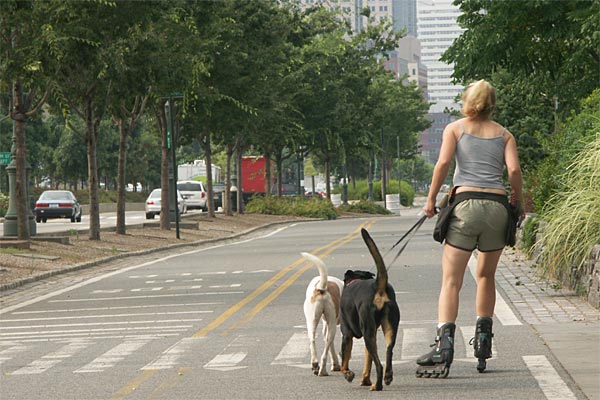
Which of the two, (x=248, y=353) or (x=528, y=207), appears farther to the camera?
(x=528, y=207)

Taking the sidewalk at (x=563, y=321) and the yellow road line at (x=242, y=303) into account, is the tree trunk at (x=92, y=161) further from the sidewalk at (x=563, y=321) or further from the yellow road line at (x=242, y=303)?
the sidewalk at (x=563, y=321)

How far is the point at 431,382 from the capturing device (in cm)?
916

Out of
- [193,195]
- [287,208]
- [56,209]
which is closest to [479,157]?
[56,209]

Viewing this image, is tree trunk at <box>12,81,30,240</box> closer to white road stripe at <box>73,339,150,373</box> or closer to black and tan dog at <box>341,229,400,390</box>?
white road stripe at <box>73,339,150,373</box>

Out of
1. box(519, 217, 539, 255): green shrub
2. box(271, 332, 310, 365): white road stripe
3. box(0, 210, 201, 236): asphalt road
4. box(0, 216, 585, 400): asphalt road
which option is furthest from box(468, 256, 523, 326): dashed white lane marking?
box(0, 210, 201, 236): asphalt road

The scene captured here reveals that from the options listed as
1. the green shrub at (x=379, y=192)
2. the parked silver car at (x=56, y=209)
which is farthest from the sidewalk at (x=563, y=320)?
the green shrub at (x=379, y=192)

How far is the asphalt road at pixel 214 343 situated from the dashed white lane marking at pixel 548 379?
1cm

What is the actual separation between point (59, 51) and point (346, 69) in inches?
Result: 1884

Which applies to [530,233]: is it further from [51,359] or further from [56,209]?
[56,209]

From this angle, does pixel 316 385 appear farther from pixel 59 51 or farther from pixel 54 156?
pixel 54 156

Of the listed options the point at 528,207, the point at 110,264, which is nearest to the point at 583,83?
the point at 528,207

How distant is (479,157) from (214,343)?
374cm

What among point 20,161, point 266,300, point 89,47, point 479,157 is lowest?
point 266,300

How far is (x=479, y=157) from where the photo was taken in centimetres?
933
